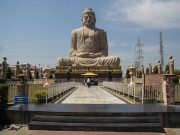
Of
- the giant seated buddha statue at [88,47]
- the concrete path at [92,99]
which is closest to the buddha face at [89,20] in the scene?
the giant seated buddha statue at [88,47]

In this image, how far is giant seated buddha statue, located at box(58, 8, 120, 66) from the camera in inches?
1863

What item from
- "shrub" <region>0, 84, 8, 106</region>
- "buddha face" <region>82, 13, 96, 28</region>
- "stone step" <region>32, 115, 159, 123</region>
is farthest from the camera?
"buddha face" <region>82, 13, 96, 28</region>

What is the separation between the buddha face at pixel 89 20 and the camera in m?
49.4

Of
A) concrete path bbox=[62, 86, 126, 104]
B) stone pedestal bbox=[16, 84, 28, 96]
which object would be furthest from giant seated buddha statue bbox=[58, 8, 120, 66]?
stone pedestal bbox=[16, 84, 28, 96]

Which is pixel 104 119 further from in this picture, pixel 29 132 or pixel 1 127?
pixel 1 127

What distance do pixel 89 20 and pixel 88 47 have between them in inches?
176

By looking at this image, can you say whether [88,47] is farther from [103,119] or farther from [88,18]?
[103,119]

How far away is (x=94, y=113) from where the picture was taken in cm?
943

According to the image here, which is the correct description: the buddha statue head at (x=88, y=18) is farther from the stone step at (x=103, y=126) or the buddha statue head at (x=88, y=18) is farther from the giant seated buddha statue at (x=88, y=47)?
the stone step at (x=103, y=126)

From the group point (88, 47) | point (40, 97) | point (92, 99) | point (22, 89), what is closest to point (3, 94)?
point (22, 89)

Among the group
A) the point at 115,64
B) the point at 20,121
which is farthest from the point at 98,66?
the point at 20,121

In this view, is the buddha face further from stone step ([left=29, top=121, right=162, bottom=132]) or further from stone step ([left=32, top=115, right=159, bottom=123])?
stone step ([left=29, top=121, right=162, bottom=132])

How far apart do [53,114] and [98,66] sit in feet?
122

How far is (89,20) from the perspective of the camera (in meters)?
49.4
